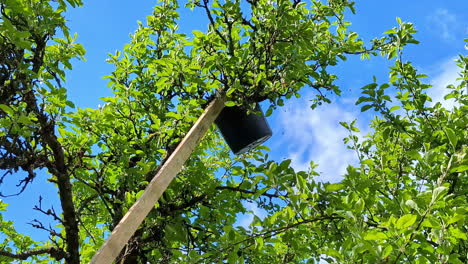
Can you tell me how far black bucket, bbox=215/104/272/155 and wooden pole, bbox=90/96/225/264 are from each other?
0.16 m

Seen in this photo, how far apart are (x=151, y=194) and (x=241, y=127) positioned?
1077mm

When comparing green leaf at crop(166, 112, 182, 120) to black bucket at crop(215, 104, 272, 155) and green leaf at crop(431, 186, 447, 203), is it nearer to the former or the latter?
black bucket at crop(215, 104, 272, 155)

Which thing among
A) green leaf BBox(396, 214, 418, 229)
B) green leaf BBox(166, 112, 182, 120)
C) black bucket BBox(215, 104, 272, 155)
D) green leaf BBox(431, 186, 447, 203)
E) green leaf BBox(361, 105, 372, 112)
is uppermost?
green leaf BBox(361, 105, 372, 112)

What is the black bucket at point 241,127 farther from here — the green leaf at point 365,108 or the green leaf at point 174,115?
the green leaf at point 365,108

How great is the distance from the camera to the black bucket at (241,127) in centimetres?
362

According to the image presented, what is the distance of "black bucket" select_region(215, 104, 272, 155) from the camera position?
3623mm

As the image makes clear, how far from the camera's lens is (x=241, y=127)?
3.62 m

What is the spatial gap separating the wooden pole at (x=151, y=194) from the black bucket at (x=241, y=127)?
16cm

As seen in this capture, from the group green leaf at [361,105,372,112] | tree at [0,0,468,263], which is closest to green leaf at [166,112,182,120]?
tree at [0,0,468,263]

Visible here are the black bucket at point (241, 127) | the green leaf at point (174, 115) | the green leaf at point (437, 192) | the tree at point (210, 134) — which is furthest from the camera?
the black bucket at point (241, 127)

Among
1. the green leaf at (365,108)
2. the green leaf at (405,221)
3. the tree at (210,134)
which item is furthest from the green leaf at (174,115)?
the green leaf at (405,221)

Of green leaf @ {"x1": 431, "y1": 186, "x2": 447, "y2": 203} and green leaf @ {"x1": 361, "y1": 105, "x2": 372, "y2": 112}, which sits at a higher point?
green leaf @ {"x1": 361, "y1": 105, "x2": 372, "y2": 112}

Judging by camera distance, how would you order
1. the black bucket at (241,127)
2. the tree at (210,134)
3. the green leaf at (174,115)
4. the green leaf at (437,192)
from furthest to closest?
the black bucket at (241,127), the green leaf at (174,115), the tree at (210,134), the green leaf at (437,192)

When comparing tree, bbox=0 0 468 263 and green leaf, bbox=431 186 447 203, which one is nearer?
green leaf, bbox=431 186 447 203
